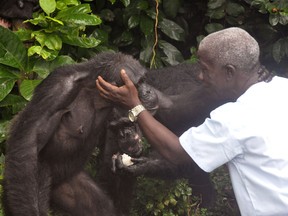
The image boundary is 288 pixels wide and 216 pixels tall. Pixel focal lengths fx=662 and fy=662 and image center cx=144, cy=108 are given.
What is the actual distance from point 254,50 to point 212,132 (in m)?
0.66

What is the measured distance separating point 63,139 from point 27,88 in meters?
1.34

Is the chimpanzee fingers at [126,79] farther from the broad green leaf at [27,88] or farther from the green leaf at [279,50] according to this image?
the green leaf at [279,50]

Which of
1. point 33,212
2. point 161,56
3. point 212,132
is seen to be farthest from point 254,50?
point 161,56

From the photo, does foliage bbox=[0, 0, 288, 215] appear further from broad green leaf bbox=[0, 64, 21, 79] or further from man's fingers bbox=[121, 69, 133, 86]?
man's fingers bbox=[121, 69, 133, 86]

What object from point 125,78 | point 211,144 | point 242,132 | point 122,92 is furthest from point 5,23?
point 242,132

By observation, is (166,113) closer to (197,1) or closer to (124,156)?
(124,156)

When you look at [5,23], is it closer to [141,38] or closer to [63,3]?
[63,3]

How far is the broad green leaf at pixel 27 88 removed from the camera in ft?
20.1

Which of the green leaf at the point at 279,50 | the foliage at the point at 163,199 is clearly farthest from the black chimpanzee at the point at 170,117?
the green leaf at the point at 279,50

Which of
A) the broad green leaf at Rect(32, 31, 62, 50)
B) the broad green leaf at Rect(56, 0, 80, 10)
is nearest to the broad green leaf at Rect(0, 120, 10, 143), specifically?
the broad green leaf at Rect(32, 31, 62, 50)

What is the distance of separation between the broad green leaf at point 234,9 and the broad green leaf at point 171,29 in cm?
65

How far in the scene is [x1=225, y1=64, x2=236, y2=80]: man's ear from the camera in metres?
4.30

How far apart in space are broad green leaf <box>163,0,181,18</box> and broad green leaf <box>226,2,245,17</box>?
63 centimetres

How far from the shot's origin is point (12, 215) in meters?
4.61
